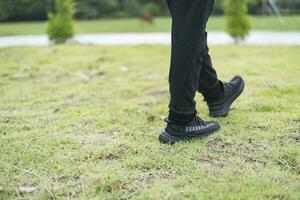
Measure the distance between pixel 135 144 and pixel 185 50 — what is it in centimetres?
52

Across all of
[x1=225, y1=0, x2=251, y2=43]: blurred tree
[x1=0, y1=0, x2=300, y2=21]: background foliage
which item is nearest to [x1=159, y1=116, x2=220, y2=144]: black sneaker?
[x1=225, y1=0, x2=251, y2=43]: blurred tree

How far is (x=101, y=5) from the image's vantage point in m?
27.0

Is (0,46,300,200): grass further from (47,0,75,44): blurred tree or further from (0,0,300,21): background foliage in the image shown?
(0,0,300,21): background foliage

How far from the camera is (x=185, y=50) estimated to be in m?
2.12

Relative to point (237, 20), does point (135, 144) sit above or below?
above

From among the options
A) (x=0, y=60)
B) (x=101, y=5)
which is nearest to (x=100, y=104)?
(x=0, y=60)

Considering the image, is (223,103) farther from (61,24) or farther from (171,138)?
(61,24)

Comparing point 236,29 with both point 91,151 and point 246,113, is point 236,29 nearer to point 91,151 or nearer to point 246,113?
point 246,113

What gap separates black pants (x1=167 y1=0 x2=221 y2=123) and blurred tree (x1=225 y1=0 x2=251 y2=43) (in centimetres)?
751

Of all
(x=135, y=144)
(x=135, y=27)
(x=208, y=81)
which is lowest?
(x=135, y=27)

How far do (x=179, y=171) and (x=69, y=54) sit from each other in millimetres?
5046

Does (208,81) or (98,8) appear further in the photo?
(98,8)

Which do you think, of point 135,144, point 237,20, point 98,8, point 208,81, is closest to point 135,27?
point 237,20

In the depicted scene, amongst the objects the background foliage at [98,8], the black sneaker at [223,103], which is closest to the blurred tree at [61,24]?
the black sneaker at [223,103]
